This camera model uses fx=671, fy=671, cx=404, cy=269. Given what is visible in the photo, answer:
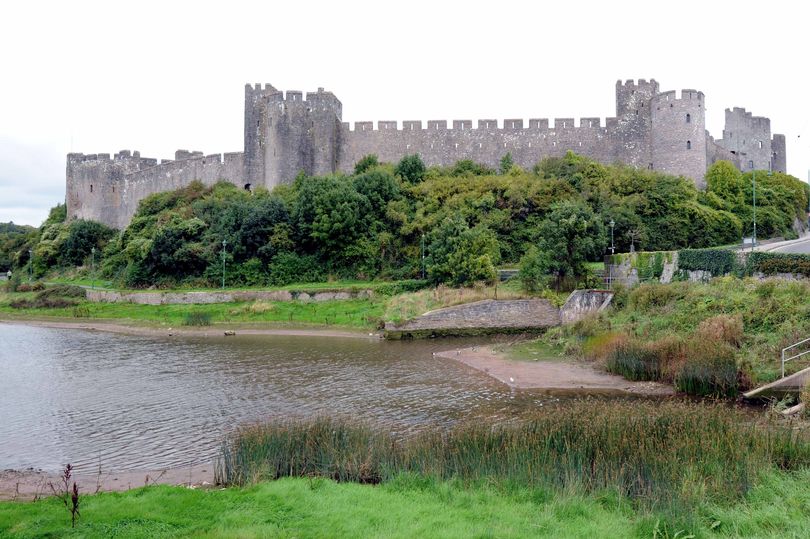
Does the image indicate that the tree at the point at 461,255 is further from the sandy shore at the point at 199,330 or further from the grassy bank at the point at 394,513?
the grassy bank at the point at 394,513

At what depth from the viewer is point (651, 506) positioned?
6914 mm

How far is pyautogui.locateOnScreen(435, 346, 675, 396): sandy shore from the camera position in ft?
48.2

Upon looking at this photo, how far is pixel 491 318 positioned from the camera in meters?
26.5

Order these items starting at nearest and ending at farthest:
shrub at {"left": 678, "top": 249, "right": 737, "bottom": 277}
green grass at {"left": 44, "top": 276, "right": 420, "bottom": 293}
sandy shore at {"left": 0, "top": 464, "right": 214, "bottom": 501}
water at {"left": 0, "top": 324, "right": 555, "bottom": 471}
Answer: sandy shore at {"left": 0, "top": 464, "right": 214, "bottom": 501}, water at {"left": 0, "top": 324, "right": 555, "bottom": 471}, shrub at {"left": 678, "top": 249, "right": 737, "bottom": 277}, green grass at {"left": 44, "top": 276, "right": 420, "bottom": 293}

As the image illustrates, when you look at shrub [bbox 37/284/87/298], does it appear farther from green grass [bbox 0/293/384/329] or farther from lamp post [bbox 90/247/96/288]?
green grass [bbox 0/293/384/329]

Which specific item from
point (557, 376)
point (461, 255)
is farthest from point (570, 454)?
point (461, 255)

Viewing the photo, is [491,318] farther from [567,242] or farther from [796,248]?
[796,248]

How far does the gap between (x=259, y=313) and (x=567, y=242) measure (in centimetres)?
1367

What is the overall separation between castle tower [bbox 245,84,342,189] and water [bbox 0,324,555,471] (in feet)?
55.2

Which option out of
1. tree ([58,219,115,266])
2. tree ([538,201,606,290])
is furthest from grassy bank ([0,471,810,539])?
tree ([58,219,115,266])

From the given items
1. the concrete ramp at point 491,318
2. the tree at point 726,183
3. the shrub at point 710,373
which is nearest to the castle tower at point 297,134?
the concrete ramp at point 491,318

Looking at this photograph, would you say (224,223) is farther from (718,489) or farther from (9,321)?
(718,489)

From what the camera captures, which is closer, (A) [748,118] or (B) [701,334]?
(B) [701,334]

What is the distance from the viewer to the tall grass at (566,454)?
7406 millimetres
